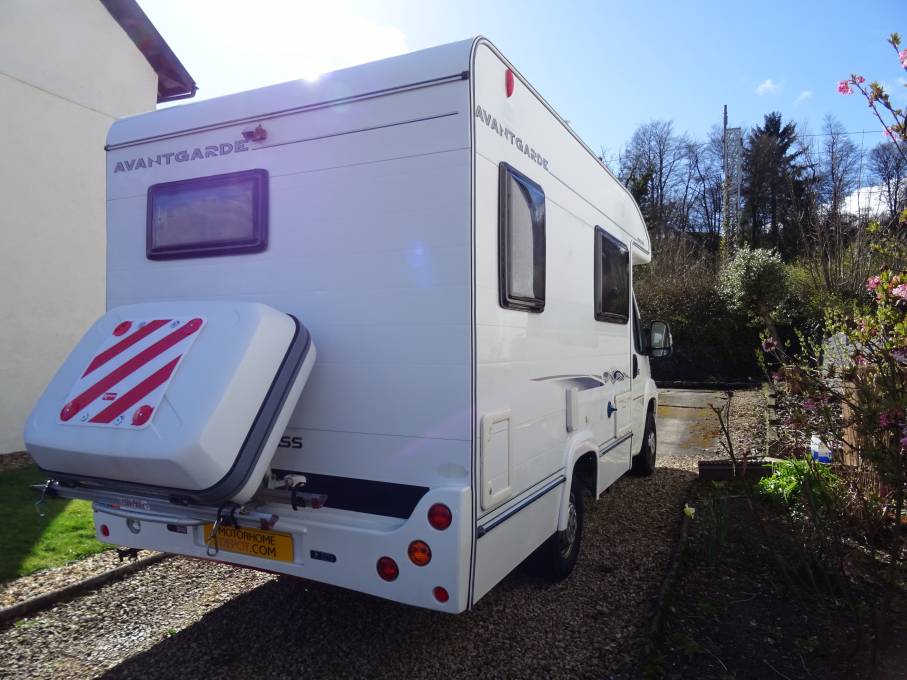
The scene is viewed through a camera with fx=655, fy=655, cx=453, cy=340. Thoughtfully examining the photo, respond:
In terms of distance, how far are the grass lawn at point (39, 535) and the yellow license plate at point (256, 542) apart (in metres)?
1.80

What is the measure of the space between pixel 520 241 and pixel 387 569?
1642 millimetres

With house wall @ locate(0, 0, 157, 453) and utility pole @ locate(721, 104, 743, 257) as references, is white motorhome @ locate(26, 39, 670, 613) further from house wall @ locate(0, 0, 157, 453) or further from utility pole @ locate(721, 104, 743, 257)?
utility pole @ locate(721, 104, 743, 257)

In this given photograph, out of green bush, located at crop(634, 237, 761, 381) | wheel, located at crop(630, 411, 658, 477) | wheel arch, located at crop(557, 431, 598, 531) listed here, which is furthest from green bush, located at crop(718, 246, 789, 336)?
wheel arch, located at crop(557, 431, 598, 531)

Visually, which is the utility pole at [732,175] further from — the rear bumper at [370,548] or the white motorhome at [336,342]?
the rear bumper at [370,548]

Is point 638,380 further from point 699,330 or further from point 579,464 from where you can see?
point 699,330

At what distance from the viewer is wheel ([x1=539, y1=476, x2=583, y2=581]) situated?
387cm

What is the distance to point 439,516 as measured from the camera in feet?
8.77

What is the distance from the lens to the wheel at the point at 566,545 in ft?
12.7

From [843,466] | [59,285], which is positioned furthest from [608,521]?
[59,285]

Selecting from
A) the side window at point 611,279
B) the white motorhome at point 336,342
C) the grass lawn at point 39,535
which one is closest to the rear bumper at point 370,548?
the white motorhome at point 336,342

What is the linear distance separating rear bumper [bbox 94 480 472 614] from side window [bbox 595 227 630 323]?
2288mm

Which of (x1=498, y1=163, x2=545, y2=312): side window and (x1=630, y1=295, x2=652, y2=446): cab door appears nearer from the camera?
(x1=498, y1=163, x2=545, y2=312): side window

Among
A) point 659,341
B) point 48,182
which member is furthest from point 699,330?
point 48,182

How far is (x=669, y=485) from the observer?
6383mm
